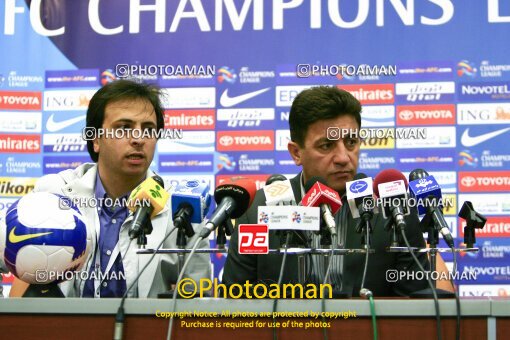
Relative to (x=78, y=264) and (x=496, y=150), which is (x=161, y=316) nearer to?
(x=78, y=264)

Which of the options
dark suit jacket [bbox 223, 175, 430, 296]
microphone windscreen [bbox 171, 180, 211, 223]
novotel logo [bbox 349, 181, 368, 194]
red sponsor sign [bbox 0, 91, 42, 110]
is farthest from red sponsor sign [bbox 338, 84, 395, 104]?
microphone windscreen [bbox 171, 180, 211, 223]

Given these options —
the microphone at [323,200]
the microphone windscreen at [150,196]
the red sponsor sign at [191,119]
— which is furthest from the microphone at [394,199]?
the red sponsor sign at [191,119]

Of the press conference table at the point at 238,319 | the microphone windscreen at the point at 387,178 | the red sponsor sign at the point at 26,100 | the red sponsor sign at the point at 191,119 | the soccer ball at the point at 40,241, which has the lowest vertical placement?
the press conference table at the point at 238,319

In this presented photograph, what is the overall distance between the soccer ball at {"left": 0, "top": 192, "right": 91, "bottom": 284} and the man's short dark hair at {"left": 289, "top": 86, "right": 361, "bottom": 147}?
0.88 meters

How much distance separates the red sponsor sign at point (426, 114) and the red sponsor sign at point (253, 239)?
2195mm

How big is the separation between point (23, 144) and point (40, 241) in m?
2.29

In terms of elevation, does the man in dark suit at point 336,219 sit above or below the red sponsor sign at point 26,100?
below

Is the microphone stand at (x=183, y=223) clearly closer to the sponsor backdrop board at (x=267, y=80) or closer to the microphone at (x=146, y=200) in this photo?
the microphone at (x=146, y=200)

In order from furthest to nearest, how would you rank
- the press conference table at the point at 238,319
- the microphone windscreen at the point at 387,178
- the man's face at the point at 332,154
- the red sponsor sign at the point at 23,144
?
the red sponsor sign at the point at 23,144 → the man's face at the point at 332,154 → the microphone windscreen at the point at 387,178 → the press conference table at the point at 238,319

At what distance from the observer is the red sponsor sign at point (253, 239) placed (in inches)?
60.1

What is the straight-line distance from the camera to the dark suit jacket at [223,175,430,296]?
77.6 inches

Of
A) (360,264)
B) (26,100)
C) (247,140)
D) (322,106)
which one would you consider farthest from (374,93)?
(26,100)

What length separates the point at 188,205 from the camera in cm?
165

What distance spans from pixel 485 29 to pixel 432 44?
287mm
